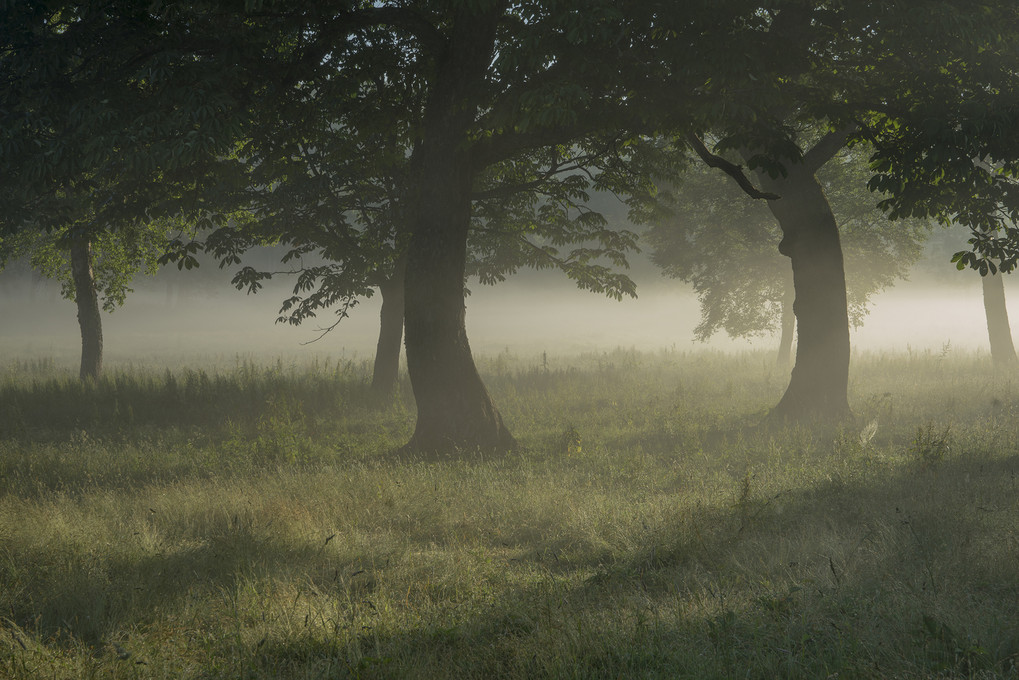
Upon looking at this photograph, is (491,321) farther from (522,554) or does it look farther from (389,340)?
(522,554)

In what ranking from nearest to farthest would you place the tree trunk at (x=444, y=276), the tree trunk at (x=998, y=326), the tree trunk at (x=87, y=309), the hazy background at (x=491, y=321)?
the tree trunk at (x=444, y=276) → the tree trunk at (x=87, y=309) → the tree trunk at (x=998, y=326) → the hazy background at (x=491, y=321)

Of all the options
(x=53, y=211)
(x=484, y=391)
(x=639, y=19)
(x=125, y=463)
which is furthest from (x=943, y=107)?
(x=53, y=211)

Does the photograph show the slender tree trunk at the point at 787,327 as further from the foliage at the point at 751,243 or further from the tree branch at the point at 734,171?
the tree branch at the point at 734,171

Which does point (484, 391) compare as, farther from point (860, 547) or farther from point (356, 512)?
point (860, 547)

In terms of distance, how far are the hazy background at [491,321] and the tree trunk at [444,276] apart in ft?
58.1

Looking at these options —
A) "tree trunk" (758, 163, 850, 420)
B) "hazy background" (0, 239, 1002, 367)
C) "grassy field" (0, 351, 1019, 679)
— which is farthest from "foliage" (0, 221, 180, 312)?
"tree trunk" (758, 163, 850, 420)

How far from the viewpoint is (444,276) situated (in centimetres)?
1081

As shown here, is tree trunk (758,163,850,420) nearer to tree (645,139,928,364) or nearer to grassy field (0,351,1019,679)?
grassy field (0,351,1019,679)

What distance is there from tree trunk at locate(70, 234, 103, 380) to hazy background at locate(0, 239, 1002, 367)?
9.36m

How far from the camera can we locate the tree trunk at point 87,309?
64.0 ft

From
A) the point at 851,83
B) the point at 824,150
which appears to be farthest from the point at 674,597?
the point at 824,150

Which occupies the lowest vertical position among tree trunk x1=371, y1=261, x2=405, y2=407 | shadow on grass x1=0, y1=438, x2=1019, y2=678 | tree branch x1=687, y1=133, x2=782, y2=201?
shadow on grass x1=0, y1=438, x2=1019, y2=678

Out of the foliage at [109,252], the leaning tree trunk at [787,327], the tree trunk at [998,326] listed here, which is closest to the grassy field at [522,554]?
the foliage at [109,252]

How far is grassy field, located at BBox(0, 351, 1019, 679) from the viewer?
3.93 m
